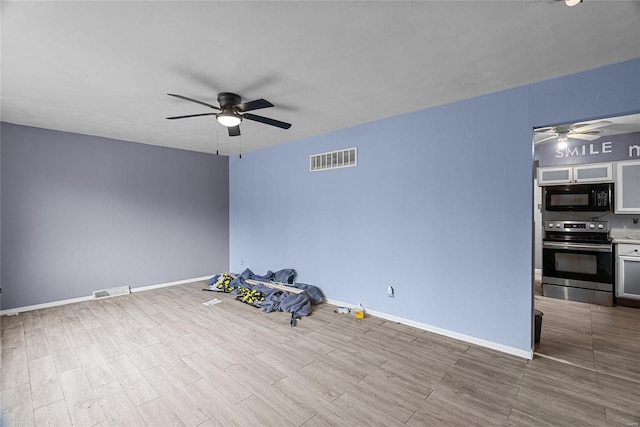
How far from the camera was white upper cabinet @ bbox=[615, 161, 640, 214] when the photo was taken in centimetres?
418

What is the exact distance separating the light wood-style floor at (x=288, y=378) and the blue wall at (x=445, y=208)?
42 cm

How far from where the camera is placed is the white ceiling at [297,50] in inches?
67.0

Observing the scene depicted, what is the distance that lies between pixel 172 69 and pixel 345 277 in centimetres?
321

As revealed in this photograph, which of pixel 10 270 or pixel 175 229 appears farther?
pixel 175 229

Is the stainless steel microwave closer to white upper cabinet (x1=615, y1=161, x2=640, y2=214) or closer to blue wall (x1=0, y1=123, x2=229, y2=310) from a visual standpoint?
white upper cabinet (x1=615, y1=161, x2=640, y2=214)

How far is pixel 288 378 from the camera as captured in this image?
236cm

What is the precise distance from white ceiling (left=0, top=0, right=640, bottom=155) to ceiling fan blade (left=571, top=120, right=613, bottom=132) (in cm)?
161

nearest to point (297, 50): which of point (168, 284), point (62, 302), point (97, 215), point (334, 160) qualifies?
point (334, 160)

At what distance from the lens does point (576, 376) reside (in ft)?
7.72

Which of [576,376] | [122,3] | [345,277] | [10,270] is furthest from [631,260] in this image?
[10,270]

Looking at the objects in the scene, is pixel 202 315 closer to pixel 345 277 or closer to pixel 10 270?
pixel 345 277

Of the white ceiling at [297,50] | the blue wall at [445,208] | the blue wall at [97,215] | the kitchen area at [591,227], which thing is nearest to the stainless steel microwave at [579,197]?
the kitchen area at [591,227]

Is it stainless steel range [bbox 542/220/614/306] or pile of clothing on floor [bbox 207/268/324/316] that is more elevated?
stainless steel range [bbox 542/220/614/306]

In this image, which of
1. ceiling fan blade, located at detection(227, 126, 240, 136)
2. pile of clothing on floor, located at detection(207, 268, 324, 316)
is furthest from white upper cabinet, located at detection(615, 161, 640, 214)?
ceiling fan blade, located at detection(227, 126, 240, 136)
